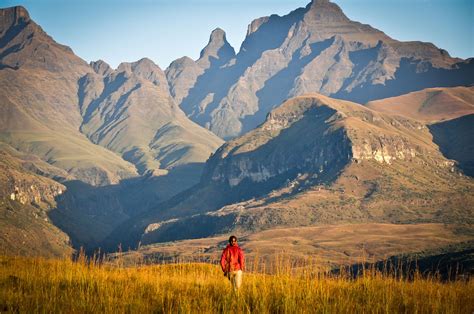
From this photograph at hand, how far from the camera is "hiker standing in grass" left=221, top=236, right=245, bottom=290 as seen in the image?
860 inches

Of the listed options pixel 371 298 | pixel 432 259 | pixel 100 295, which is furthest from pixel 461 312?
pixel 432 259

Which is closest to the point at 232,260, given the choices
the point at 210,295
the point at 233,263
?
the point at 233,263

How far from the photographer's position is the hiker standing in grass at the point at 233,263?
2184cm

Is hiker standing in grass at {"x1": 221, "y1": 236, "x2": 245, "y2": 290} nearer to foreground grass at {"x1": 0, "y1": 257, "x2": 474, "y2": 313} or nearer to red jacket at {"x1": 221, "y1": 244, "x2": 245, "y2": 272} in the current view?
red jacket at {"x1": 221, "y1": 244, "x2": 245, "y2": 272}

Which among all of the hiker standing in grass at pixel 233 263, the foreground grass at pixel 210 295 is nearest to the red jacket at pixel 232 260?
A: the hiker standing in grass at pixel 233 263

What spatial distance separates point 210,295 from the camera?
67.3 feet

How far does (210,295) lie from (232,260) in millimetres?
2182

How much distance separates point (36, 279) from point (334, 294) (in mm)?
10261

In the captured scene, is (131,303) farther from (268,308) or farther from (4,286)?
(4,286)

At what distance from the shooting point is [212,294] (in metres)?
20.7

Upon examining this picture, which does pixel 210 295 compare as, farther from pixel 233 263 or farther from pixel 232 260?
pixel 232 260

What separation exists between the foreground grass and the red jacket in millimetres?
643

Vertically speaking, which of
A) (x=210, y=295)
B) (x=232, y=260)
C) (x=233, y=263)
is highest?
(x=232, y=260)

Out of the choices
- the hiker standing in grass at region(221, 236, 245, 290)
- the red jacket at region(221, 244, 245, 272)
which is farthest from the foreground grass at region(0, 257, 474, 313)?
the red jacket at region(221, 244, 245, 272)
